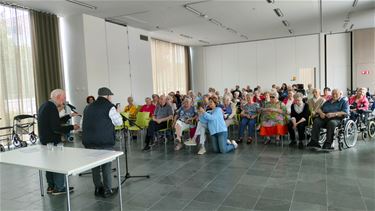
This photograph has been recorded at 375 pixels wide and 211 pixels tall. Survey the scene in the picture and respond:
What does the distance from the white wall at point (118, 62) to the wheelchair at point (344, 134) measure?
5907 mm

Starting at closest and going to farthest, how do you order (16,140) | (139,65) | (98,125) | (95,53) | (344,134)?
1. (98,125)
2. (344,134)
3. (16,140)
4. (95,53)
5. (139,65)

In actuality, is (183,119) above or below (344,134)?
above

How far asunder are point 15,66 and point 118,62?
2.87 m

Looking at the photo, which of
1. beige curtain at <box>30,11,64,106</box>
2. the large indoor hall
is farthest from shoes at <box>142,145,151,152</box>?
beige curtain at <box>30,11,64,106</box>

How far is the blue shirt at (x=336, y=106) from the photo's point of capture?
496 cm

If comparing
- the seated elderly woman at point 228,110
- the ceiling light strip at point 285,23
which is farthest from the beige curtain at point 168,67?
the seated elderly woman at point 228,110

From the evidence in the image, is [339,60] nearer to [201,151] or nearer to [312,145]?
[312,145]

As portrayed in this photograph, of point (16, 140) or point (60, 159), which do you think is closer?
point (60, 159)

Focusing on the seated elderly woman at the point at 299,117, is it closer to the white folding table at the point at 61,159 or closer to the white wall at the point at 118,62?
the white folding table at the point at 61,159

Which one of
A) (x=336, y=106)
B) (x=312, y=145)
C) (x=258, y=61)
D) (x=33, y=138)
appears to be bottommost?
(x=312, y=145)

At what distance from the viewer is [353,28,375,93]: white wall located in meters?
11.1

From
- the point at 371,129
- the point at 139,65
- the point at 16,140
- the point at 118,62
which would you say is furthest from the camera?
the point at 139,65

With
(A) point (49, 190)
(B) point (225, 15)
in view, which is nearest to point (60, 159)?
(A) point (49, 190)

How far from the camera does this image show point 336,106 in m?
5.04
